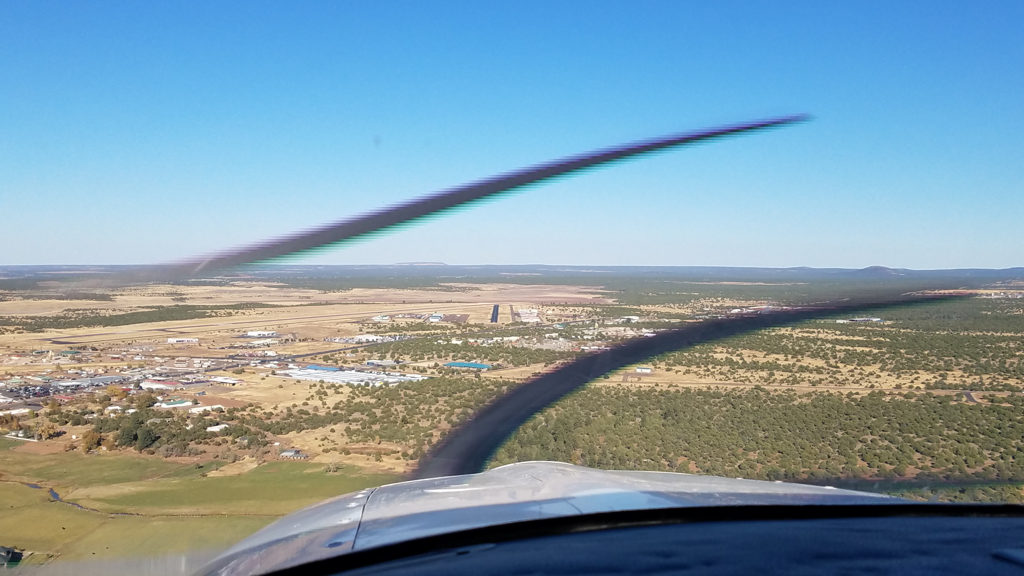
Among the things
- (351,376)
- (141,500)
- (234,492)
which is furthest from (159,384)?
(234,492)

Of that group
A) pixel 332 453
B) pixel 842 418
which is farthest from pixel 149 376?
pixel 842 418

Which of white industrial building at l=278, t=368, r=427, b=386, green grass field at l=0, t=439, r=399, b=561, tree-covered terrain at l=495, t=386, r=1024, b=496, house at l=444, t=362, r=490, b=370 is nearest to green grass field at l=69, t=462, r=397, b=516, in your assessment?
green grass field at l=0, t=439, r=399, b=561

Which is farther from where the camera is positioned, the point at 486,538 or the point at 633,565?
the point at 486,538

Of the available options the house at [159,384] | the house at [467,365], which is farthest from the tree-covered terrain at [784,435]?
the house at [159,384]

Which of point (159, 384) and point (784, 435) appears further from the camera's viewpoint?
point (159, 384)

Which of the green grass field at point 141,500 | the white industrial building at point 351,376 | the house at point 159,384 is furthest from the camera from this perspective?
the white industrial building at point 351,376

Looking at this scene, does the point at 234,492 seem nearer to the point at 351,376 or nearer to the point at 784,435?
the point at 351,376

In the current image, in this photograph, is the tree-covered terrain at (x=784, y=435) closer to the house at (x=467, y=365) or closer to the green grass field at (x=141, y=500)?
the house at (x=467, y=365)

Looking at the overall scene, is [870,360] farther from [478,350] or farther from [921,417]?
[478,350]
